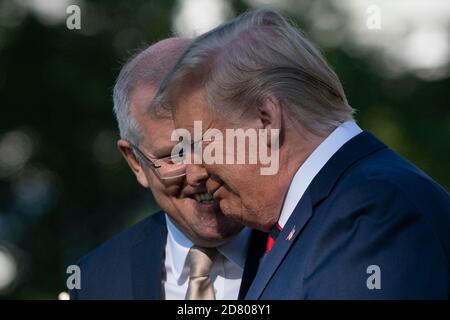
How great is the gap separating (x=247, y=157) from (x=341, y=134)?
0.28 meters

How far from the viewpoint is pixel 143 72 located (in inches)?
158

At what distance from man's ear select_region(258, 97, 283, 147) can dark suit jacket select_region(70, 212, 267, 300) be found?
1.02 m

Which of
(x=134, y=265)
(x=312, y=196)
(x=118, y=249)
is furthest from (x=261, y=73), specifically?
(x=118, y=249)

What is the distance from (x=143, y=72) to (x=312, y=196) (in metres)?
1.46

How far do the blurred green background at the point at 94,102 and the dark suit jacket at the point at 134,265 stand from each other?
18.4 feet

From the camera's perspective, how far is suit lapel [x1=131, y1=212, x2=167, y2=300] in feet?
12.4

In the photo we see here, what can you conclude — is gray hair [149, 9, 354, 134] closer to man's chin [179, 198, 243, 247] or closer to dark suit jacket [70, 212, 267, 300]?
man's chin [179, 198, 243, 247]

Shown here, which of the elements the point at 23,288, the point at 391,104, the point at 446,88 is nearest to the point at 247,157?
the point at 23,288

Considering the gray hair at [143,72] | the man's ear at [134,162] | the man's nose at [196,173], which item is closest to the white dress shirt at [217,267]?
the man's ear at [134,162]

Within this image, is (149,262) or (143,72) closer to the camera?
(149,262)

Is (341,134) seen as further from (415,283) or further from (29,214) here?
(29,214)

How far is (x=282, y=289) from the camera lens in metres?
2.67

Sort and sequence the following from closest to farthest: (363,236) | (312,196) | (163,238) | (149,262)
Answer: (363,236), (312,196), (149,262), (163,238)

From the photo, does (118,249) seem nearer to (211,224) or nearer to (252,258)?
(211,224)
